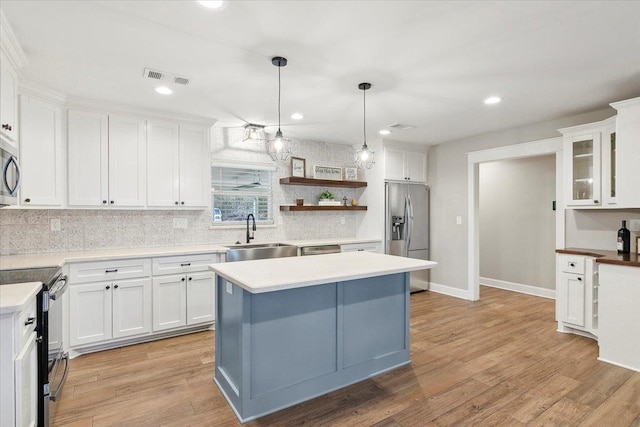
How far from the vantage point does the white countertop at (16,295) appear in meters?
1.50

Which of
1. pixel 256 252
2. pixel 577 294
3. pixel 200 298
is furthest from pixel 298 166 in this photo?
pixel 577 294

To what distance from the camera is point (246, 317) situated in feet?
6.91

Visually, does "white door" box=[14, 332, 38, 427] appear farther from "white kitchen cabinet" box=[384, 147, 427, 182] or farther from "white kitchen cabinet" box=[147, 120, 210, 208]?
"white kitchen cabinet" box=[384, 147, 427, 182]

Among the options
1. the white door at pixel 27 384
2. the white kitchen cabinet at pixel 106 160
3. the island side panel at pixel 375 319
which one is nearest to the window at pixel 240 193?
the white kitchen cabinet at pixel 106 160

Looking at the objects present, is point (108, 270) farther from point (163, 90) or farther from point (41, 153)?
point (163, 90)

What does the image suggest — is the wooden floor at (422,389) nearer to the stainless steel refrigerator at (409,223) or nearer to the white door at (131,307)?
the white door at (131,307)

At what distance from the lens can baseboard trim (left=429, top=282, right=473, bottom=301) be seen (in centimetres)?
509

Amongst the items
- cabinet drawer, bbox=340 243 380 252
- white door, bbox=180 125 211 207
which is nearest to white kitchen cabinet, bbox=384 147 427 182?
cabinet drawer, bbox=340 243 380 252

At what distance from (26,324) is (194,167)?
2573 millimetres

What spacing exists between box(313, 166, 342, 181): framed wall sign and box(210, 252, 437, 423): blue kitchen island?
8.41 feet

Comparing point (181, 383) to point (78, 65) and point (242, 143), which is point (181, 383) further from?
point (242, 143)

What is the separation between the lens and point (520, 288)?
5562mm

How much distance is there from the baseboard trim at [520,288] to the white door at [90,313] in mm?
5845

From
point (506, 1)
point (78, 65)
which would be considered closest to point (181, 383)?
point (78, 65)
